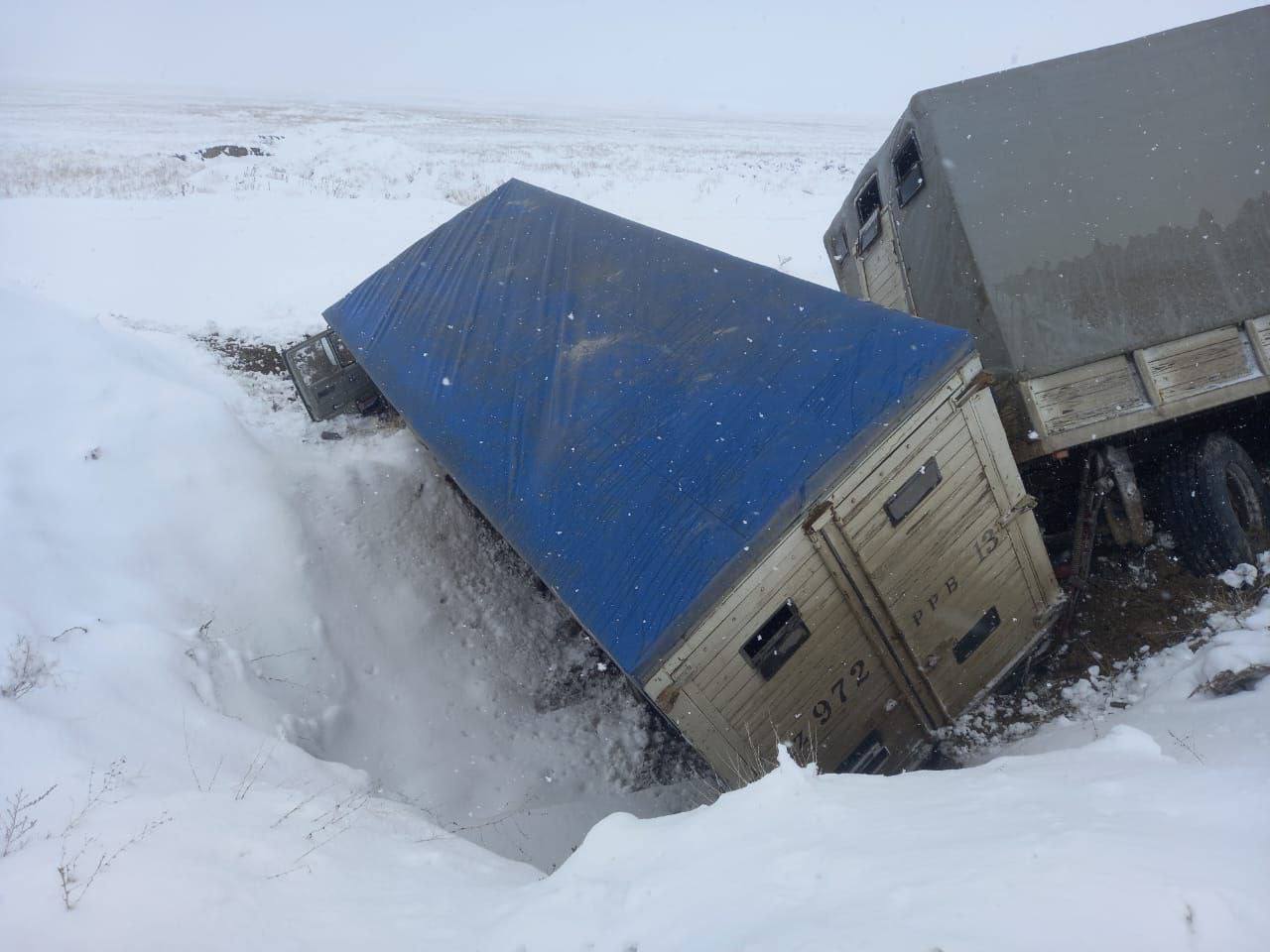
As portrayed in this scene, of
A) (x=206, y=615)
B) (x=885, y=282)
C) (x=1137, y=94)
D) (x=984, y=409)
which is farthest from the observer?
(x=885, y=282)

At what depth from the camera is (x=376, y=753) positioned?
6172 millimetres

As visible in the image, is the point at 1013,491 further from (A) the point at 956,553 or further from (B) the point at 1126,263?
(B) the point at 1126,263

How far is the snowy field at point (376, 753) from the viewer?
Result: 2.84 m

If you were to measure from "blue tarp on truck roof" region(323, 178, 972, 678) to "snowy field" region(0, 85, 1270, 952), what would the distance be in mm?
1502

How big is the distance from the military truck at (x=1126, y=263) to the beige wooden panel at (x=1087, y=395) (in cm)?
1

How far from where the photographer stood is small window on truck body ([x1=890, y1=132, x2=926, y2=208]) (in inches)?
286

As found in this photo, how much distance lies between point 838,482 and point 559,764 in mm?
3908

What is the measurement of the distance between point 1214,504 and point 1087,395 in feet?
5.29

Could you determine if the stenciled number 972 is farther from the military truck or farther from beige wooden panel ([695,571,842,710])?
the military truck

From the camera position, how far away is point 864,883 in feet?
9.28

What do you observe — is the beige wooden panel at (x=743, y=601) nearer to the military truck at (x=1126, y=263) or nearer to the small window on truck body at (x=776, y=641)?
the small window on truck body at (x=776, y=641)

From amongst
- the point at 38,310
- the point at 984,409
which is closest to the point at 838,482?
the point at 984,409

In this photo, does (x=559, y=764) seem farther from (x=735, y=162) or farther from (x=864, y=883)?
(x=735, y=162)

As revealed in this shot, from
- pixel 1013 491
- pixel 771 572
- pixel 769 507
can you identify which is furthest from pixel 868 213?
pixel 771 572
